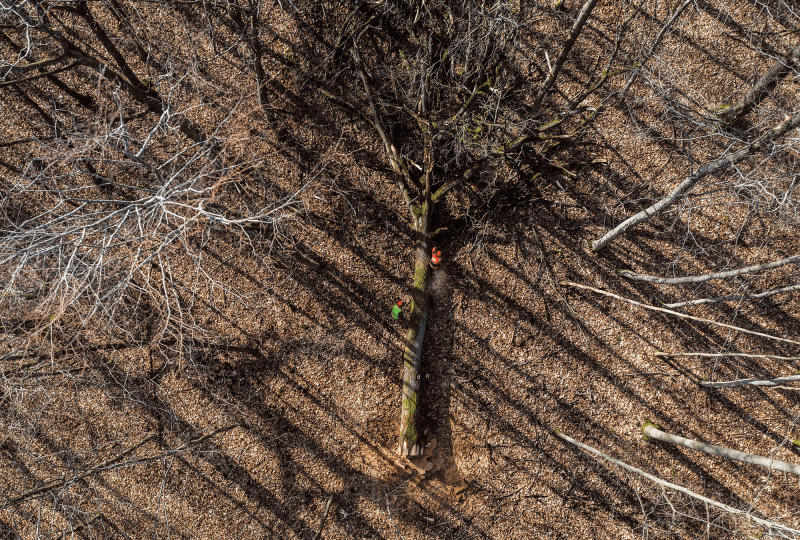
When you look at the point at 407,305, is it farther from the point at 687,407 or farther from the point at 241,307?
the point at 687,407

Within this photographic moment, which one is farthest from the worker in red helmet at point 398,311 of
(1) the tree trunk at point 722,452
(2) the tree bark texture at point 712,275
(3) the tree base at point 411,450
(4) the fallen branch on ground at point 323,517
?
(1) the tree trunk at point 722,452

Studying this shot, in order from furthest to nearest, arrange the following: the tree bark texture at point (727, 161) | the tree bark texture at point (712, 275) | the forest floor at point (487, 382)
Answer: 1. the forest floor at point (487, 382)
2. the tree bark texture at point (712, 275)
3. the tree bark texture at point (727, 161)

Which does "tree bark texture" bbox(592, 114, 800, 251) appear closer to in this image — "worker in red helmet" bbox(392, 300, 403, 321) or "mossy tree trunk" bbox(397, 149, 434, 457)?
"mossy tree trunk" bbox(397, 149, 434, 457)

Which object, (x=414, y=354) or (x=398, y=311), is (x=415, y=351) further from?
(x=398, y=311)

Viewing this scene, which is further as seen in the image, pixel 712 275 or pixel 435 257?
pixel 435 257

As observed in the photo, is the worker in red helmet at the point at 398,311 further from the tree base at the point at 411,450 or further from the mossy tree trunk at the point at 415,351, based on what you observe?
the tree base at the point at 411,450

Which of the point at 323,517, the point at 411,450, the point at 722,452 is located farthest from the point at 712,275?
the point at 323,517

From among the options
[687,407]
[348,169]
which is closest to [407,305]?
[348,169]
